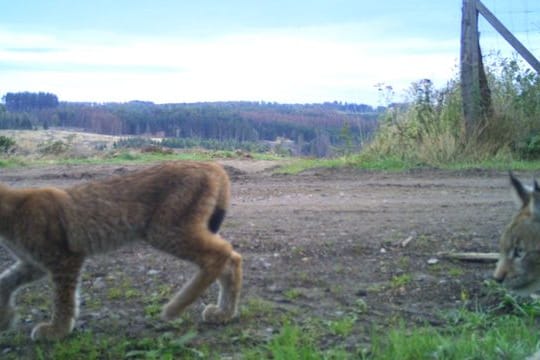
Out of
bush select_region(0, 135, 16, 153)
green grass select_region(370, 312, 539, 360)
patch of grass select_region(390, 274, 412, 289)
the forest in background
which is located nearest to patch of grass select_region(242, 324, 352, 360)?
green grass select_region(370, 312, 539, 360)

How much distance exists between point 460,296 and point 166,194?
234 centimetres

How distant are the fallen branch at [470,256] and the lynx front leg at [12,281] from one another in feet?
11.1

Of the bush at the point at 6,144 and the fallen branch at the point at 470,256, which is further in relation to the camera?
the bush at the point at 6,144

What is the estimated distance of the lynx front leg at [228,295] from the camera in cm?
495

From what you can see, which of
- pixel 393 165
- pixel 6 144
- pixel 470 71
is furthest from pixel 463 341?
pixel 6 144

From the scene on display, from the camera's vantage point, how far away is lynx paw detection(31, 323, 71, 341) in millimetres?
4703

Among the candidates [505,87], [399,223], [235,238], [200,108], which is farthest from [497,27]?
[200,108]

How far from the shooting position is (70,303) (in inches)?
191

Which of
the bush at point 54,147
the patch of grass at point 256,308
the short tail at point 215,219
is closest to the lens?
the patch of grass at point 256,308

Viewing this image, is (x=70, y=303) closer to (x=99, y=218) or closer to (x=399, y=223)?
(x=99, y=218)

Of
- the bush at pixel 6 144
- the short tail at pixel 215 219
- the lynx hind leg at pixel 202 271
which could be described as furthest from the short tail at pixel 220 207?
the bush at pixel 6 144

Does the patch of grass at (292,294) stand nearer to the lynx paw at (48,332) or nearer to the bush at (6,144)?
the lynx paw at (48,332)

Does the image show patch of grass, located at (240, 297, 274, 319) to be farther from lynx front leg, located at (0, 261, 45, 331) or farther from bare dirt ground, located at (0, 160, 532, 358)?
lynx front leg, located at (0, 261, 45, 331)

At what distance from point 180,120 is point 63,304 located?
25166 mm
